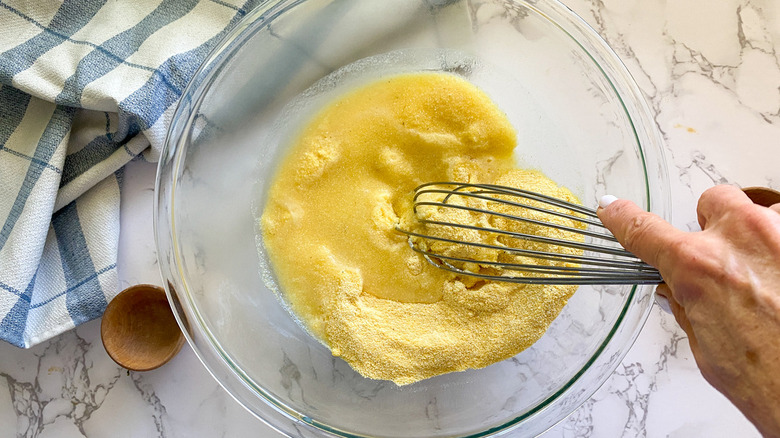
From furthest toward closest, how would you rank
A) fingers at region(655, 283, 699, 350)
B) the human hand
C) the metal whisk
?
the metal whisk, fingers at region(655, 283, 699, 350), the human hand

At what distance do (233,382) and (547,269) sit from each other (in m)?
0.68

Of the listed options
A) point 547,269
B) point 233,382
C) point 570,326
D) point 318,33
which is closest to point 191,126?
point 318,33

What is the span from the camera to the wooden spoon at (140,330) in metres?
1.26

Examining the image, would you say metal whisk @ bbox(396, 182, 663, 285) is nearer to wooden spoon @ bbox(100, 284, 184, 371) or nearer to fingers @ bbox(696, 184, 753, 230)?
fingers @ bbox(696, 184, 753, 230)

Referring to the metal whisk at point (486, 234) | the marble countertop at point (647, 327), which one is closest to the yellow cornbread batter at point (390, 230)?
the metal whisk at point (486, 234)

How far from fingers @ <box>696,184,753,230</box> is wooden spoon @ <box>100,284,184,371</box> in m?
1.07

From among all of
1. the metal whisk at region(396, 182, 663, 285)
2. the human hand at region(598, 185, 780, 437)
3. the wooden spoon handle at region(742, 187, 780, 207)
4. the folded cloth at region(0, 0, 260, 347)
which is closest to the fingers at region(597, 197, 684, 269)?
the human hand at region(598, 185, 780, 437)

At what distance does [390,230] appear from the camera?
125 centimetres

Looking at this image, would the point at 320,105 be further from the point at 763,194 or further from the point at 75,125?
the point at 763,194

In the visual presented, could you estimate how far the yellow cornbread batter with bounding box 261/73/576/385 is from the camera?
3.88ft

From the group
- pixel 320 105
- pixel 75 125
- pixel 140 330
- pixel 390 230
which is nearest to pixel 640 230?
pixel 390 230

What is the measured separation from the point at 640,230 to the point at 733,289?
15 cm

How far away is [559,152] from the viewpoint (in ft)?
4.19

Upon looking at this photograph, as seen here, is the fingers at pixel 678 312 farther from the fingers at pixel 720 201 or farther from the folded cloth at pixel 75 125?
the folded cloth at pixel 75 125
